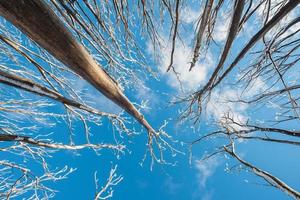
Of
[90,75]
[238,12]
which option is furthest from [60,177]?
[238,12]

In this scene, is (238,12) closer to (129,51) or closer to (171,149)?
(129,51)

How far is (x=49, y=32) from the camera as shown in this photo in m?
1.27

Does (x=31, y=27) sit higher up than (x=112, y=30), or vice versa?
(x=112, y=30)

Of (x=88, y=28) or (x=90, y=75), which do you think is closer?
(x=90, y=75)

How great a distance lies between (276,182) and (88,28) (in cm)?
290

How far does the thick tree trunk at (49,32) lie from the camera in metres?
1.13

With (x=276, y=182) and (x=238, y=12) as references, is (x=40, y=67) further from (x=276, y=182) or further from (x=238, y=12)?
(x=276, y=182)

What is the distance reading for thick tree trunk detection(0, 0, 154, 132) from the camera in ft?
3.72

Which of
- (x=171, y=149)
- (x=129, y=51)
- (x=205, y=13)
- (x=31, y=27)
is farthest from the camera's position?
(x=171, y=149)

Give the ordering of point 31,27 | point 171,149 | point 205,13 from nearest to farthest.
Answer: point 31,27
point 205,13
point 171,149

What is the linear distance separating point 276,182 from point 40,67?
3362 mm

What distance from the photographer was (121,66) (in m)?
3.57

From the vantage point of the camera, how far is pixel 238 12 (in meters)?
1.60

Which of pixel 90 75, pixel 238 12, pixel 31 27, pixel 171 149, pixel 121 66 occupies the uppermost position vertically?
pixel 121 66
